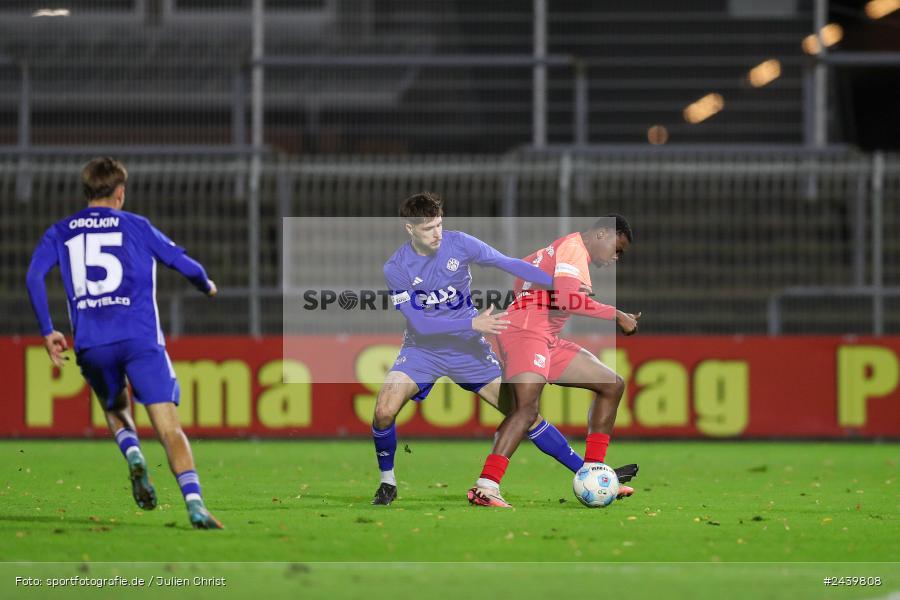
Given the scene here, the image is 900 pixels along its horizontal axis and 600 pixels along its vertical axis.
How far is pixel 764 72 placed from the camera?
19.0 metres

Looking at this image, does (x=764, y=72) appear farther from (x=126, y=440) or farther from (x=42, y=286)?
(x=42, y=286)

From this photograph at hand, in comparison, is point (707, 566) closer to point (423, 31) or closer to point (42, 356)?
Answer: point (42, 356)

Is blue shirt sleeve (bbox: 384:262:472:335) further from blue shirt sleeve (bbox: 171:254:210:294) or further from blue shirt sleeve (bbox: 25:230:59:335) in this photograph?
blue shirt sleeve (bbox: 25:230:59:335)

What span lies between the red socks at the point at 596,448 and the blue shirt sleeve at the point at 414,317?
1.12 m

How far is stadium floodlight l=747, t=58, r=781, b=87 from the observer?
61.9ft

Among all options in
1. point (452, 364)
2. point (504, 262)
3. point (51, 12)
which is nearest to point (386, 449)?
point (452, 364)

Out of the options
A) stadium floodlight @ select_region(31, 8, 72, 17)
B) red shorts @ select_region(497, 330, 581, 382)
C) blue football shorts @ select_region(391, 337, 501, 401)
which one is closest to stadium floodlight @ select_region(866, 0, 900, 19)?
stadium floodlight @ select_region(31, 8, 72, 17)

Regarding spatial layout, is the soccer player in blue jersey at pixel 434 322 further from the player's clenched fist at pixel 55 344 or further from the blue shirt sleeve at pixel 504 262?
the player's clenched fist at pixel 55 344

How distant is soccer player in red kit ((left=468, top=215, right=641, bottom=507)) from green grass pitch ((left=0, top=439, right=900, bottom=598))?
0.38m

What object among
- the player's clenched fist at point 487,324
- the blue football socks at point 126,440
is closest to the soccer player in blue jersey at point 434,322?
the player's clenched fist at point 487,324

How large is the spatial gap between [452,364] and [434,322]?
1.34ft

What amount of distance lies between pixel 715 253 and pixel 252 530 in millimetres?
11056

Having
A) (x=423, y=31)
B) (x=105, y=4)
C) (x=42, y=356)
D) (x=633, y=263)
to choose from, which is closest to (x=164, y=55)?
(x=105, y=4)

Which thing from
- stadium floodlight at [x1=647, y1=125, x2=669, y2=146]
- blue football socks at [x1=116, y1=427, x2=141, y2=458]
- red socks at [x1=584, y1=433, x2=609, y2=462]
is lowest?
red socks at [x1=584, y1=433, x2=609, y2=462]
